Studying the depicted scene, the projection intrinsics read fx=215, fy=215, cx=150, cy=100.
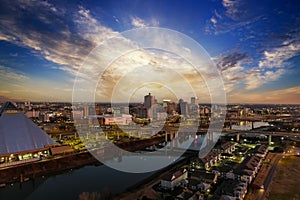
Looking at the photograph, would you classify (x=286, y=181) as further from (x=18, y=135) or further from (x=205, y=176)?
(x=18, y=135)

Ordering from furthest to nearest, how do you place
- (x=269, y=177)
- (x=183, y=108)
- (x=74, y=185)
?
(x=183, y=108)
(x=269, y=177)
(x=74, y=185)

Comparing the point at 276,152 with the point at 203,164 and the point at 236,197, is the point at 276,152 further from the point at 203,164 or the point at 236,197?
the point at 236,197

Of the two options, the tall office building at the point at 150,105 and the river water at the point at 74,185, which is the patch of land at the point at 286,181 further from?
the tall office building at the point at 150,105

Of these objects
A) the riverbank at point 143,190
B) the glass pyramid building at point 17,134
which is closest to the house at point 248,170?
the riverbank at point 143,190

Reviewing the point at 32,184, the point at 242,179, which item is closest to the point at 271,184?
the point at 242,179

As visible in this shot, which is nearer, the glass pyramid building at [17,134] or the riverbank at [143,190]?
the riverbank at [143,190]

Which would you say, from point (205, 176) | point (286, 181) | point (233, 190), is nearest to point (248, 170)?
point (286, 181)

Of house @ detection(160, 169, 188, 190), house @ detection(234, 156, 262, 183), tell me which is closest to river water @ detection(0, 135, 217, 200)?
house @ detection(160, 169, 188, 190)

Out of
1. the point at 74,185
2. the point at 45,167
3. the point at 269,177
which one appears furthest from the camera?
the point at 45,167
